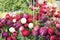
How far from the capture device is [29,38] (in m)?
1.78

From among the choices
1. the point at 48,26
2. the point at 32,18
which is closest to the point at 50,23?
the point at 48,26

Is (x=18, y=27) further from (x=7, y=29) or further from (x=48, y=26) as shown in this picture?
(x=48, y=26)

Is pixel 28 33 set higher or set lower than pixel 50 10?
lower

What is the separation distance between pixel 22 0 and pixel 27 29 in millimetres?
251

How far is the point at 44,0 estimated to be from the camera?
181 cm

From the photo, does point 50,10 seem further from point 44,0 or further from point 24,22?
point 24,22

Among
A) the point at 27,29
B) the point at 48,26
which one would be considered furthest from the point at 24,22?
the point at 48,26

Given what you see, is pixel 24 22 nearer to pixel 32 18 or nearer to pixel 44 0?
pixel 32 18

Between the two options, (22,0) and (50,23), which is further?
(22,0)

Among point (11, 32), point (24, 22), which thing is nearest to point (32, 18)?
point (24, 22)

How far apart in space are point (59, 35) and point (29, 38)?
0.24 metres

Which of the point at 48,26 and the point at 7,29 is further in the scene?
the point at 7,29

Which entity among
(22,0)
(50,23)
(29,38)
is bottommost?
(29,38)

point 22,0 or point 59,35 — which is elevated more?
point 22,0
